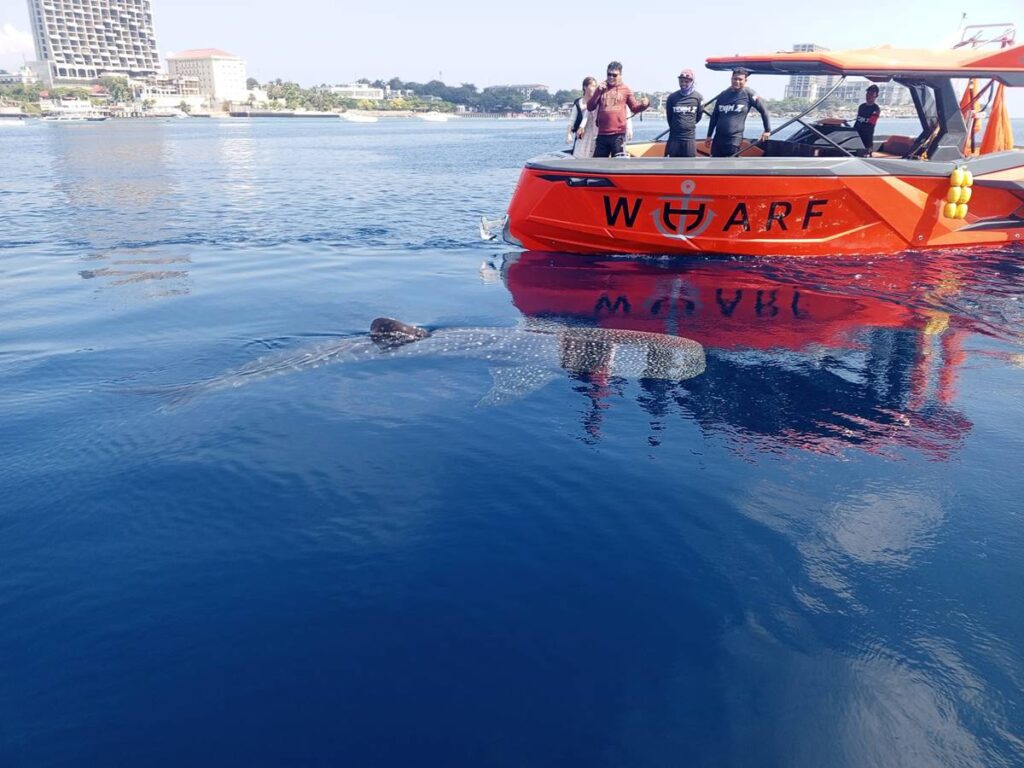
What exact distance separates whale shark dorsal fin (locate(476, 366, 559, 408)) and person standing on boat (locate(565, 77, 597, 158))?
5571 mm

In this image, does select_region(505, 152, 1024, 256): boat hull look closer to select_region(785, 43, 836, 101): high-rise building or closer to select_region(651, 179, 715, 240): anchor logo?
select_region(651, 179, 715, 240): anchor logo

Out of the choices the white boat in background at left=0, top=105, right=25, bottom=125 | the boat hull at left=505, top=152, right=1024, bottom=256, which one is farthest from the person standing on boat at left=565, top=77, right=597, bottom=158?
the white boat in background at left=0, top=105, right=25, bottom=125

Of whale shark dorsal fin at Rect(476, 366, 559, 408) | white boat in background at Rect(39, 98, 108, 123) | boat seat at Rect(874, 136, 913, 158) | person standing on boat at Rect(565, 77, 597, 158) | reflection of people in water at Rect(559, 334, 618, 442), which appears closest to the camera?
reflection of people in water at Rect(559, 334, 618, 442)

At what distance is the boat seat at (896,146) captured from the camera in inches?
Result: 492

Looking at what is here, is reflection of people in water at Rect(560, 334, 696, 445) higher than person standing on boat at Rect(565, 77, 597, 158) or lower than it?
lower

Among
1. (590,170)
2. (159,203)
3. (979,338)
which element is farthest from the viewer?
(159,203)

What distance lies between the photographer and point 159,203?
18.5 meters

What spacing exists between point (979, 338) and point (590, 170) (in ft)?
18.6

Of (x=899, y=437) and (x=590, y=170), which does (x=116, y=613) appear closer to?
(x=899, y=437)

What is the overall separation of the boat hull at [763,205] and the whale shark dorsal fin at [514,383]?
4.93m

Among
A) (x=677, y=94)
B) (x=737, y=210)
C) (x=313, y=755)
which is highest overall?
(x=677, y=94)

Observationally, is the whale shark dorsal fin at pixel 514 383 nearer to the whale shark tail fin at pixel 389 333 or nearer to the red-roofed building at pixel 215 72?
the whale shark tail fin at pixel 389 333

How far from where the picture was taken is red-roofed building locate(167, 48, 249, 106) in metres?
173

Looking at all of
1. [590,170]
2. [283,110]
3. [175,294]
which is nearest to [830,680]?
[590,170]
